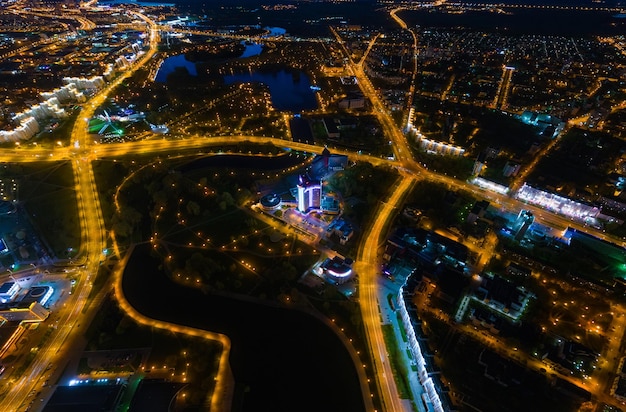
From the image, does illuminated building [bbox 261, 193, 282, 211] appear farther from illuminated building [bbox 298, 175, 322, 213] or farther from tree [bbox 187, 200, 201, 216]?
tree [bbox 187, 200, 201, 216]

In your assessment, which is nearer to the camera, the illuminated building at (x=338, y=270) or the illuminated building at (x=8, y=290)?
the illuminated building at (x=8, y=290)

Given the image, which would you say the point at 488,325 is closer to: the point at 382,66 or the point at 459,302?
the point at 459,302

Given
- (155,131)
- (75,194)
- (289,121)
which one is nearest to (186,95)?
(155,131)

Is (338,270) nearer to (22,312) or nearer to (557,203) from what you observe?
(22,312)

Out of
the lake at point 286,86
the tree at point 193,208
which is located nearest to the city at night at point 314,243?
the tree at point 193,208

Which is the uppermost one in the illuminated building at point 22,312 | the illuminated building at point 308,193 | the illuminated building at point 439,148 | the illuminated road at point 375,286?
the illuminated building at point 439,148

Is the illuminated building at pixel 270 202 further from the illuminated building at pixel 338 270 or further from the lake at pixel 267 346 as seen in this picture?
the lake at pixel 267 346
